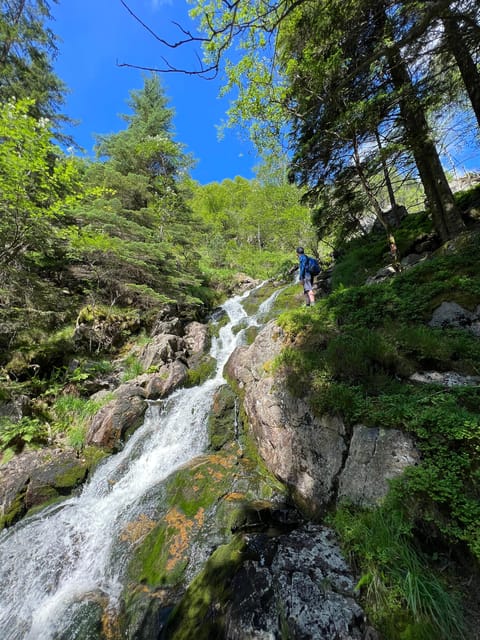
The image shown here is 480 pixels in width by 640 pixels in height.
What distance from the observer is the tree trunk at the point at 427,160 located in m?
6.07

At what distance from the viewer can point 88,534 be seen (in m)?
4.71

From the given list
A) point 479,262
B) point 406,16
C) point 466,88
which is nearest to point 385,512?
point 479,262

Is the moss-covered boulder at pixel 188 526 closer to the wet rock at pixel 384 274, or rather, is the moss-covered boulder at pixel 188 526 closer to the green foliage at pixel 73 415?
the green foliage at pixel 73 415

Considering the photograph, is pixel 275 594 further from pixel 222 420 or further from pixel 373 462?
pixel 222 420

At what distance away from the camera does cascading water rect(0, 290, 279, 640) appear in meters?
3.74

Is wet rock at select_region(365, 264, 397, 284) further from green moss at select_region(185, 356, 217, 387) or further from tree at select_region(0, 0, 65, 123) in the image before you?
tree at select_region(0, 0, 65, 123)

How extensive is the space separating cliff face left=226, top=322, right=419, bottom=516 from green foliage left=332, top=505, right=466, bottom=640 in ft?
1.28

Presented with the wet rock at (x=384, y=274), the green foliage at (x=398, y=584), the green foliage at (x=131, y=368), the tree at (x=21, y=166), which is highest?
the tree at (x=21, y=166)

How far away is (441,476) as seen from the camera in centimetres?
236

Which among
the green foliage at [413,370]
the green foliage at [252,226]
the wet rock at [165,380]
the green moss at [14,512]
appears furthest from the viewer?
the green foliage at [252,226]

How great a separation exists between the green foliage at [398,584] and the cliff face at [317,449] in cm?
39

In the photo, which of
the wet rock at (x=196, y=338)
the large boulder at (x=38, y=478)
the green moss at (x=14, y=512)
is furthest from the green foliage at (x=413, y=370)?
the green moss at (x=14, y=512)

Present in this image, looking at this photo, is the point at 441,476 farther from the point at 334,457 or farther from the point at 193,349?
the point at 193,349

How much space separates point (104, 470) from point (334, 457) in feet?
18.4
